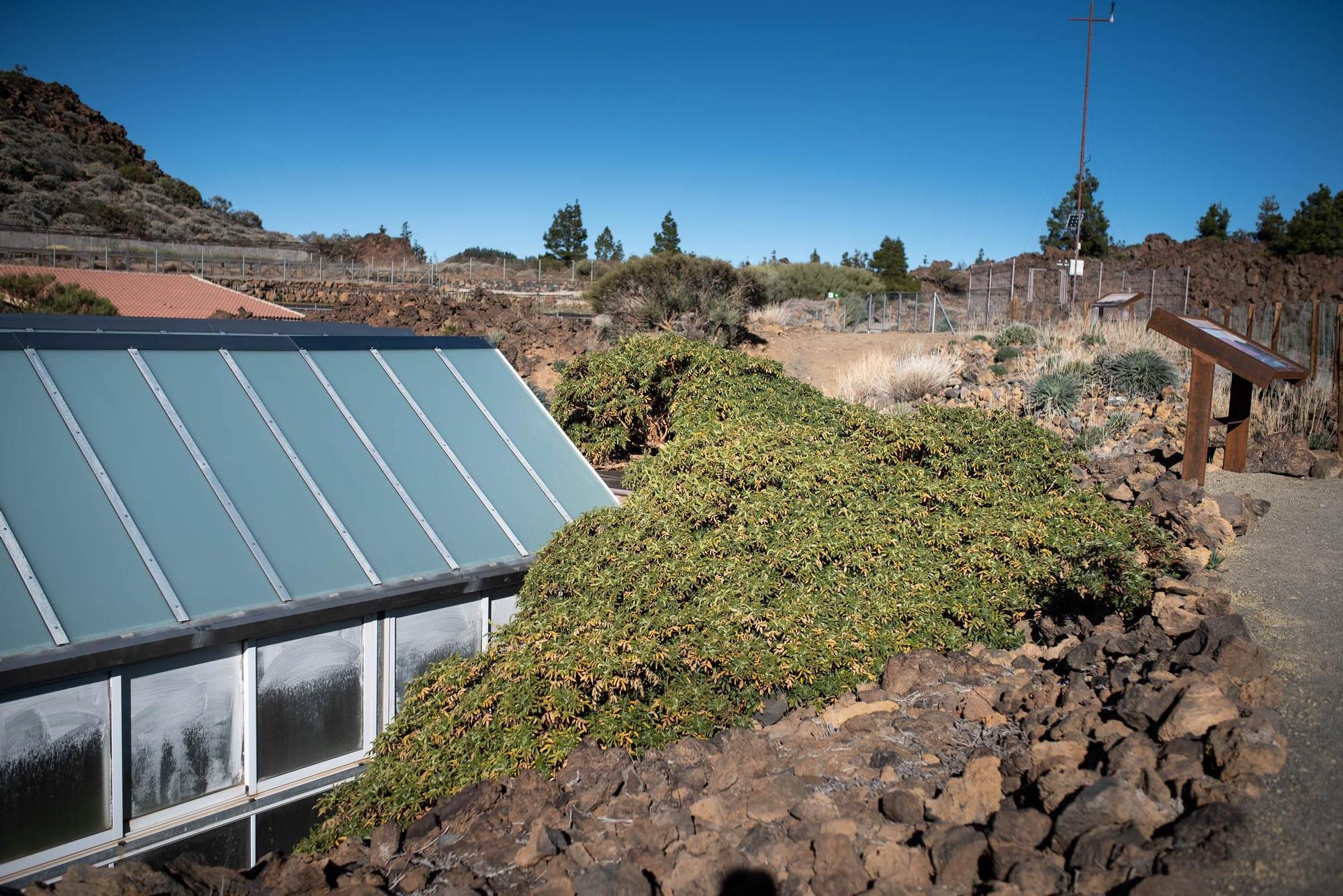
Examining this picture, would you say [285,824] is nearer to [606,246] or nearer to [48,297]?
[48,297]

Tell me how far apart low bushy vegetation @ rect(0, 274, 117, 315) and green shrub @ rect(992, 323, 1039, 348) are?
21.1 metres

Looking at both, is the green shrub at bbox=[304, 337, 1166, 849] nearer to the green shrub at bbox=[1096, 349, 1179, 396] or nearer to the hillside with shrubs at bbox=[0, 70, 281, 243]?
the green shrub at bbox=[1096, 349, 1179, 396]

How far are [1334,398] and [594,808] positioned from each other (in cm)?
1032

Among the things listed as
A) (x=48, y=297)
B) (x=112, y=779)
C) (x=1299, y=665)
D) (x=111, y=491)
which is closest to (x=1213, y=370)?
(x=1299, y=665)

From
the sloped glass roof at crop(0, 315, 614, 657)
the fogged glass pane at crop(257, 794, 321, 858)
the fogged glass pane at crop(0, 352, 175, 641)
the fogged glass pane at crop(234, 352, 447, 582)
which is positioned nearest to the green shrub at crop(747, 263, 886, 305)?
the sloped glass roof at crop(0, 315, 614, 657)

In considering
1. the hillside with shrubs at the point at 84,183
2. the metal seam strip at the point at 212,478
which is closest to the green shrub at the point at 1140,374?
the metal seam strip at the point at 212,478

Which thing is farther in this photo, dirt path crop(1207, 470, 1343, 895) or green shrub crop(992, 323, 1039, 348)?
green shrub crop(992, 323, 1039, 348)

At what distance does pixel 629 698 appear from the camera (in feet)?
16.2

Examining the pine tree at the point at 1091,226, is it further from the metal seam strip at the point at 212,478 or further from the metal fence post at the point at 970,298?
the metal seam strip at the point at 212,478

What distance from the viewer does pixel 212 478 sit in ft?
18.4

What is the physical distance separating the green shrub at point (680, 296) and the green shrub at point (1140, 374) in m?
12.8

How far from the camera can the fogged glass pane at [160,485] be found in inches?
198

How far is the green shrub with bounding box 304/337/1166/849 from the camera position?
15.6 feet

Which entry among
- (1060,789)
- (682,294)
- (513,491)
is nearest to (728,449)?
(513,491)
